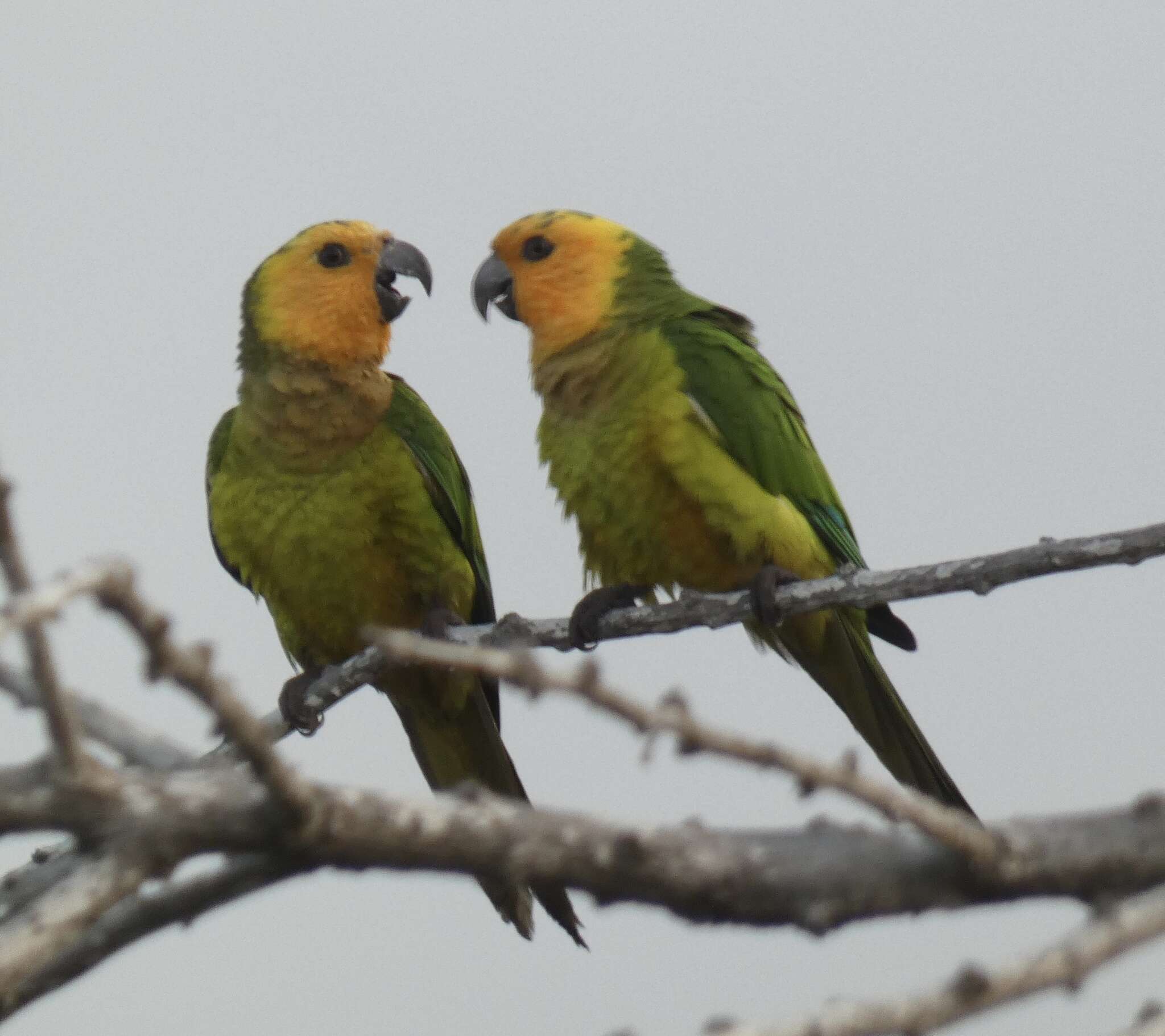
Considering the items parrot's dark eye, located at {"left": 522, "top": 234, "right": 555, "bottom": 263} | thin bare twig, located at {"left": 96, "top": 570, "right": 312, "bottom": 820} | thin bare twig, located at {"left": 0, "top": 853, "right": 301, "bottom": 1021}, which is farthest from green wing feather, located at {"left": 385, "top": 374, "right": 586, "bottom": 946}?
thin bare twig, located at {"left": 96, "top": 570, "right": 312, "bottom": 820}

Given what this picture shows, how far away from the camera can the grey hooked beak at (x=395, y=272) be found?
5539mm

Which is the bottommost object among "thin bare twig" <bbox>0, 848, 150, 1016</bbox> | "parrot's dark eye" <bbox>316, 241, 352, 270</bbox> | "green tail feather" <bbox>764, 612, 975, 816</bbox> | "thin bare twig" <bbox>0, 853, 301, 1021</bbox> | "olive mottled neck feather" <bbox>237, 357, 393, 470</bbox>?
"green tail feather" <bbox>764, 612, 975, 816</bbox>

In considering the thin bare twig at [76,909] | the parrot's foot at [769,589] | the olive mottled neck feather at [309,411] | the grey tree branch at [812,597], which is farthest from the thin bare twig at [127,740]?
the olive mottled neck feather at [309,411]

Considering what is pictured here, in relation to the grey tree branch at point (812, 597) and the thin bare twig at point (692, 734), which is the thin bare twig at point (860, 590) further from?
the thin bare twig at point (692, 734)

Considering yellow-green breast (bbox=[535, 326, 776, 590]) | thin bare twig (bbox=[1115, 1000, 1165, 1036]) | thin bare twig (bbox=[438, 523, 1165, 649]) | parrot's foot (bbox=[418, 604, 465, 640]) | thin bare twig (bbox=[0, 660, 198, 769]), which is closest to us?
thin bare twig (bbox=[1115, 1000, 1165, 1036])

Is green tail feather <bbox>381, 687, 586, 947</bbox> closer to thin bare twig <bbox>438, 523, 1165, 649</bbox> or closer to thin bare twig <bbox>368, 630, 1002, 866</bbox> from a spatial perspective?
thin bare twig <bbox>438, 523, 1165, 649</bbox>

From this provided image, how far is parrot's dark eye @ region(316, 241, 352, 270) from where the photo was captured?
5.58m

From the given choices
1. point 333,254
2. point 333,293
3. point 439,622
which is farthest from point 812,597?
point 333,254

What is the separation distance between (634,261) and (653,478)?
1.11 m

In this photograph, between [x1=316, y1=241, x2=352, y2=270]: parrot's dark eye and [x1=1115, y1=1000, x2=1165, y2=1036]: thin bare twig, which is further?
[x1=316, y1=241, x2=352, y2=270]: parrot's dark eye

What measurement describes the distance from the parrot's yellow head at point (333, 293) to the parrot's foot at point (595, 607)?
4.37ft

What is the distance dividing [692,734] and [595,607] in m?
3.37

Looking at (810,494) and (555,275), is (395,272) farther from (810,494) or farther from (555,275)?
(810,494)

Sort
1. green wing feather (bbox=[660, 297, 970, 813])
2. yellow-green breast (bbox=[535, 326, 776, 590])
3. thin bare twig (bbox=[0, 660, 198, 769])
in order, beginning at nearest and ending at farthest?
1. thin bare twig (bbox=[0, 660, 198, 769])
2. yellow-green breast (bbox=[535, 326, 776, 590])
3. green wing feather (bbox=[660, 297, 970, 813])
